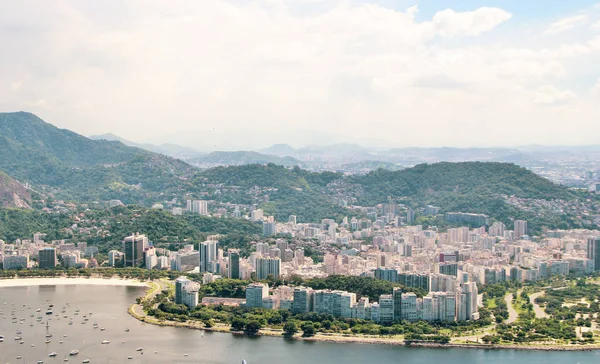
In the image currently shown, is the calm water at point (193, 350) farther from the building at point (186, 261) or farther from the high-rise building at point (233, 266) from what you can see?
the building at point (186, 261)

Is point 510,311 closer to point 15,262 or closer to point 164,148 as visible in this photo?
point 15,262

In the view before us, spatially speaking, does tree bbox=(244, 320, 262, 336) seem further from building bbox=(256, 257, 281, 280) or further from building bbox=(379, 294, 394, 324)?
building bbox=(256, 257, 281, 280)

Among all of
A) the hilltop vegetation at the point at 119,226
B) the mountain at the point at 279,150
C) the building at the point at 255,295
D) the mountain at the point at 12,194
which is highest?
the mountain at the point at 279,150

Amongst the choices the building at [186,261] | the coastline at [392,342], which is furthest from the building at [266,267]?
the coastline at [392,342]

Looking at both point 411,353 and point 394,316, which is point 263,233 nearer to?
point 394,316

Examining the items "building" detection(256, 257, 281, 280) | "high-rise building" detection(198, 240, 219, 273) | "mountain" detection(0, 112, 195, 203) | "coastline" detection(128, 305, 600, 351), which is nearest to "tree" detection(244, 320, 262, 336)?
"coastline" detection(128, 305, 600, 351)

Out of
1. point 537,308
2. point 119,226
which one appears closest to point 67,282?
point 119,226
